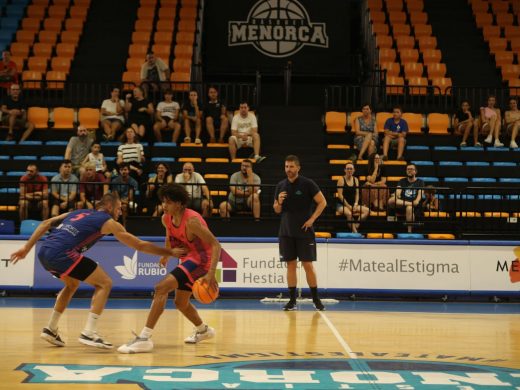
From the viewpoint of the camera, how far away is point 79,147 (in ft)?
56.4

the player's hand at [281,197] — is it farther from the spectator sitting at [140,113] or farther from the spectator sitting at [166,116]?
the spectator sitting at [140,113]

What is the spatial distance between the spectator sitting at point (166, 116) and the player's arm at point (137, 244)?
10371mm

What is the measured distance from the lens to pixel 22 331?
9.28m

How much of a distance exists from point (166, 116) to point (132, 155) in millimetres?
2301

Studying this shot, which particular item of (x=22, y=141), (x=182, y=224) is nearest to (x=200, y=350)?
(x=182, y=224)

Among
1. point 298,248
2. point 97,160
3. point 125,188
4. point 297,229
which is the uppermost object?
point 97,160

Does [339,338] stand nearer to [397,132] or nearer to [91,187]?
[91,187]

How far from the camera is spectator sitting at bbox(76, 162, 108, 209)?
581 inches

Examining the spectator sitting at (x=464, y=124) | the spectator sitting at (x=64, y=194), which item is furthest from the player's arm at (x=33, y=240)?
the spectator sitting at (x=464, y=124)

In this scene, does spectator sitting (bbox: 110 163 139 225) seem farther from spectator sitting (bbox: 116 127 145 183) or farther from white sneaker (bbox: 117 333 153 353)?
white sneaker (bbox: 117 333 153 353)

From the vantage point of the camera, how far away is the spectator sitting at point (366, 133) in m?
17.9

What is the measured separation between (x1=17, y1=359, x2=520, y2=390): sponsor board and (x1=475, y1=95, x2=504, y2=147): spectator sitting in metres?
12.5

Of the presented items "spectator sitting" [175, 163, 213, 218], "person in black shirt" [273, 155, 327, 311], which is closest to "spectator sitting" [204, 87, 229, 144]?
"spectator sitting" [175, 163, 213, 218]

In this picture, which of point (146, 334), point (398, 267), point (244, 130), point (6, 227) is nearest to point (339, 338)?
point (146, 334)
